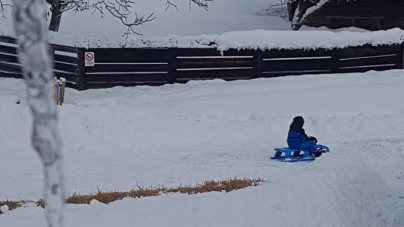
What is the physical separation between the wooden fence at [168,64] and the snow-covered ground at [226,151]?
360mm

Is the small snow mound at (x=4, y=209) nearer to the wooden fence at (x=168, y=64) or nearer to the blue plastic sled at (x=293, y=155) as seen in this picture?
the blue plastic sled at (x=293, y=155)

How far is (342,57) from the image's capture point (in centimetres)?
1752

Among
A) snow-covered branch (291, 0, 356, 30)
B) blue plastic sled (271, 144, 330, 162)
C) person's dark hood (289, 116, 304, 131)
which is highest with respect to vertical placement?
snow-covered branch (291, 0, 356, 30)

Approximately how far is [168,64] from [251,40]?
A: 1988 millimetres

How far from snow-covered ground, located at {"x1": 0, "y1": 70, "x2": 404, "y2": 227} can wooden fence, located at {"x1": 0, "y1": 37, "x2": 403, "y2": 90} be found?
36 centimetres

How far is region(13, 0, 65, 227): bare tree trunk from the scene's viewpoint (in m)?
1.15

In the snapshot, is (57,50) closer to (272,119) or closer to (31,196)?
(272,119)

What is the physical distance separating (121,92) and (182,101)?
6.34 feet

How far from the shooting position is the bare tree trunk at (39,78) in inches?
45.4

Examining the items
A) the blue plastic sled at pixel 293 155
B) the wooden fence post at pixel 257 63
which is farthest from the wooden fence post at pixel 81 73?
the blue plastic sled at pixel 293 155

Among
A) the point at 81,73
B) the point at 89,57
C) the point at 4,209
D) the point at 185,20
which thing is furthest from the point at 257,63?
the point at 4,209

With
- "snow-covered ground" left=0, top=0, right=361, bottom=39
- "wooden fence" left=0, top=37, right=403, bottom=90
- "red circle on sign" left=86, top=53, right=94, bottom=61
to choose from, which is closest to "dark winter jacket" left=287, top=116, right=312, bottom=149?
"wooden fence" left=0, top=37, right=403, bottom=90

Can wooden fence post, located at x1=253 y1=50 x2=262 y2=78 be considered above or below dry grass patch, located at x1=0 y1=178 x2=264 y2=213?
above

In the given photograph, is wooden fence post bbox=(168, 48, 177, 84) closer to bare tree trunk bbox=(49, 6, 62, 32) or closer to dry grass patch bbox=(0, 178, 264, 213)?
bare tree trunk bbox=(49, 6, 62, 32)
